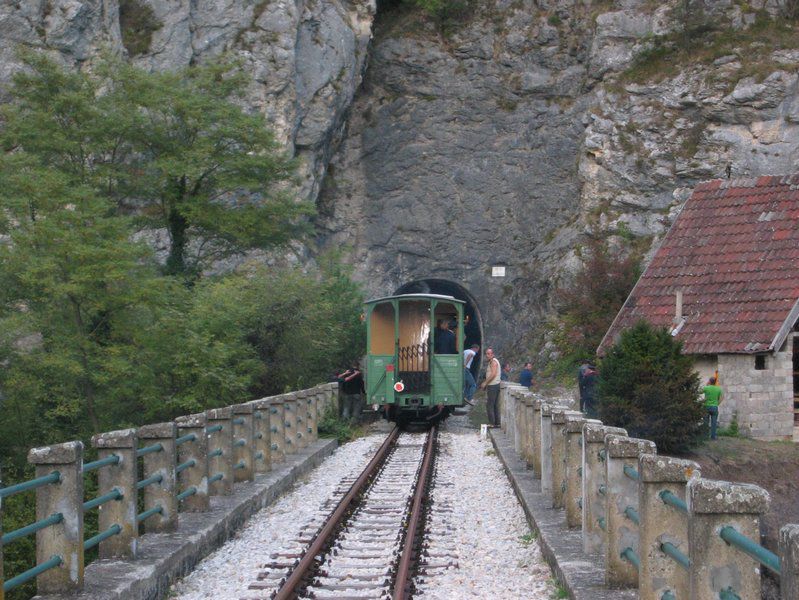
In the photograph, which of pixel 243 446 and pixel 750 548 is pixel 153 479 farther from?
pixel 750 548

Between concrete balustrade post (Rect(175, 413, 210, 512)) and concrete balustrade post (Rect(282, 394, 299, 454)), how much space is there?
18.4ft

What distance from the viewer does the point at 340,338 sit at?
1152 inches

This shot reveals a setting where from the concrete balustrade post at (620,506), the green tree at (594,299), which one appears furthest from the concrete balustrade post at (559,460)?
the green tree at (594,299)

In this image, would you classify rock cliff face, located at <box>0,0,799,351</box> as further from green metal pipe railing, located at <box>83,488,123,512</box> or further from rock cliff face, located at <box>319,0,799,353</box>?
green metal pipe railing, located at <box>83,488,123,512</box>

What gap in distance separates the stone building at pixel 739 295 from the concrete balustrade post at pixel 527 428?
29.2ft

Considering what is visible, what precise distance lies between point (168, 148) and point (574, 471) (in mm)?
19990

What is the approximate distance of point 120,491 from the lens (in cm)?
814

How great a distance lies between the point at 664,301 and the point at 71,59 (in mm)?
20068

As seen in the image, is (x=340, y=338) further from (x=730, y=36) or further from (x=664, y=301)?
(x=730, y=36)

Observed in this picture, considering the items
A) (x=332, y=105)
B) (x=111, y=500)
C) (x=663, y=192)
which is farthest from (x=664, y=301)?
(x=111, y=500)

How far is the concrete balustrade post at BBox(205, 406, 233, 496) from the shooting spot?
454 inches

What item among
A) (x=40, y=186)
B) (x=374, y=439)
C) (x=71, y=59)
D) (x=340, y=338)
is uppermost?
(x=71, y=59)

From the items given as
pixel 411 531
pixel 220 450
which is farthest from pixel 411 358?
pixel 411 531

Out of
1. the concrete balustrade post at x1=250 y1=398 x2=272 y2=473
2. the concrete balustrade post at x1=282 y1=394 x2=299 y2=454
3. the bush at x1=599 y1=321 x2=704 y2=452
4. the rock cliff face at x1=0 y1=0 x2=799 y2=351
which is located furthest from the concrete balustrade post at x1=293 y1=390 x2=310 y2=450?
the rock cliff face at x1=0 y1=0 x2=799 y2=351
